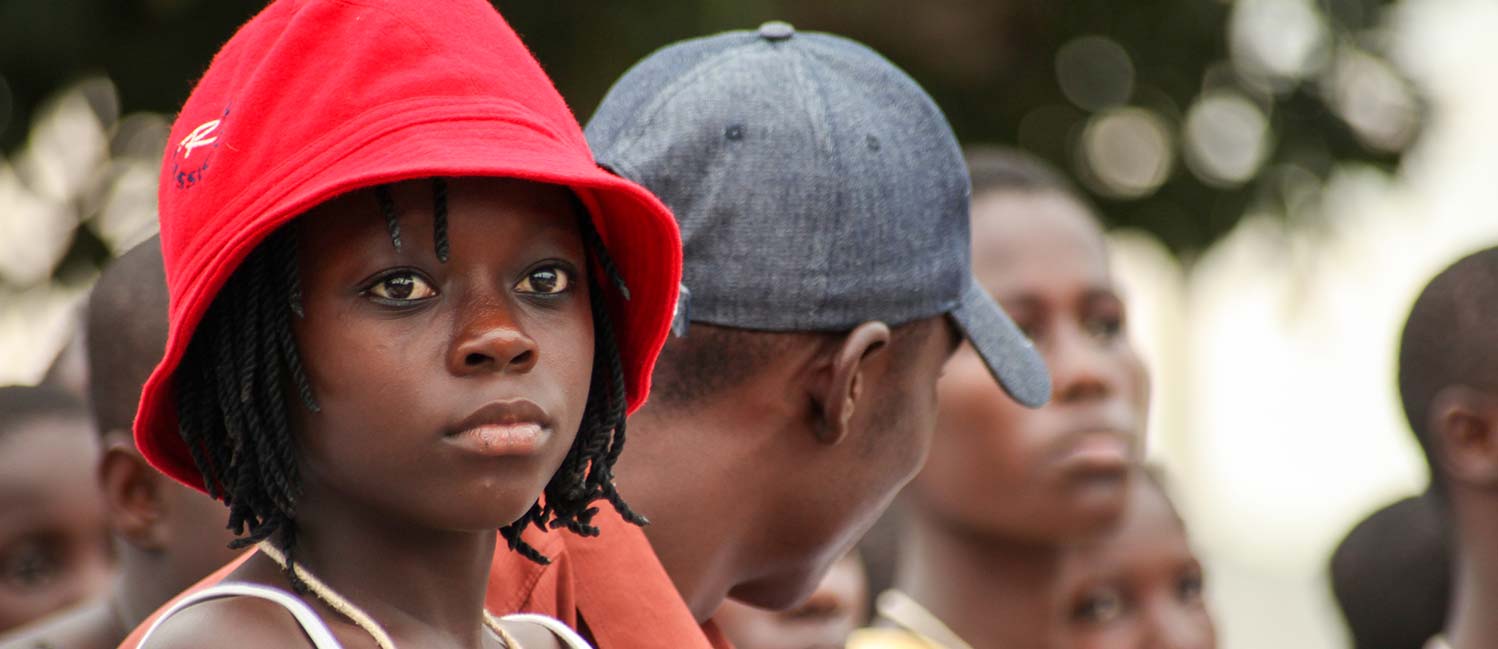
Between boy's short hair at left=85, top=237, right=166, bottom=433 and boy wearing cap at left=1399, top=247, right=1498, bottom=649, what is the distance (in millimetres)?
2543

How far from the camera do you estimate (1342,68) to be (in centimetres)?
1020

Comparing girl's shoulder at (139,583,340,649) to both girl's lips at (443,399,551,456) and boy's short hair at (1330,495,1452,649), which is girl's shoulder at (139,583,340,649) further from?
boy's short hair at (1330,495,1452,649)

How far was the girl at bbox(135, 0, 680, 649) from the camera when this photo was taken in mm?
1958

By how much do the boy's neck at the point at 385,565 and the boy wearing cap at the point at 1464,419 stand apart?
245 centimetres

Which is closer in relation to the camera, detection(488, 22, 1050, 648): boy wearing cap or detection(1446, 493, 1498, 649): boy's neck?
detection(488, 22, 1050, 648): boy wearing cap

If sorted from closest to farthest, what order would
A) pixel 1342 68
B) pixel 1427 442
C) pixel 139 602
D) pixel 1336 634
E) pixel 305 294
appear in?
pixel 305 294
pixel 139 602
pixel 1427 442
pixel 1342 68
pixel 1336 634

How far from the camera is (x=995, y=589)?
4215 millimetres

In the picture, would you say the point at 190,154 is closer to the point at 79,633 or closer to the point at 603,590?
the point at 603,590

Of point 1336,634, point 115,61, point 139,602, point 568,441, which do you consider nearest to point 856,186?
point 568,441

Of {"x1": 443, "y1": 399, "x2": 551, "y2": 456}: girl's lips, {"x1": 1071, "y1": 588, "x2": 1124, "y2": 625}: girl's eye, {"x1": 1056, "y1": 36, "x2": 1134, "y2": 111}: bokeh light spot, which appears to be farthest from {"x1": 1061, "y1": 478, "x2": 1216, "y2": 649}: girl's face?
{"x1": 1056, "y1": 36, "x2": 1134, "y2": 111}: bokeh light spot

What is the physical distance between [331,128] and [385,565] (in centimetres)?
49

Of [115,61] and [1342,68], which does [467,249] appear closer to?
[115,61]

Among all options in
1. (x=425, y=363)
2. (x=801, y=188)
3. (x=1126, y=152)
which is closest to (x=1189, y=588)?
(x=801, y=188)

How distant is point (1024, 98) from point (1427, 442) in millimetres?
6513
